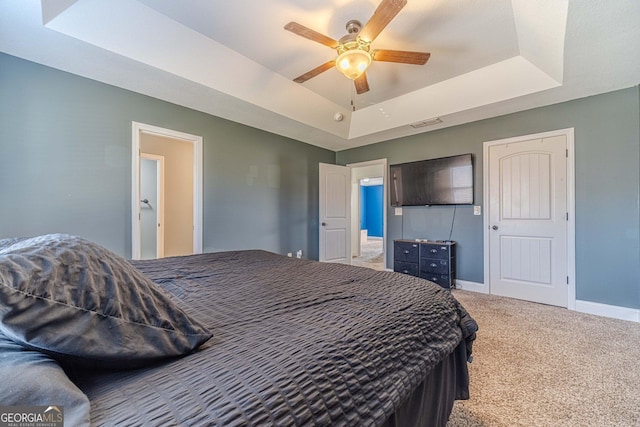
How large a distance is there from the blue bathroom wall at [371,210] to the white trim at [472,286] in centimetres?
740

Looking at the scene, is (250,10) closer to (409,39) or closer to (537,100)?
(409,39)

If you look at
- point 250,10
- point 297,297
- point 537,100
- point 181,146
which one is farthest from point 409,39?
point 181,146

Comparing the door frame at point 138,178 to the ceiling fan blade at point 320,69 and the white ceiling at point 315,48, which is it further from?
the ceiling fan blade at point 320,69

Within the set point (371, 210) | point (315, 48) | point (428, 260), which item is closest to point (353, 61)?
point (315, 48)

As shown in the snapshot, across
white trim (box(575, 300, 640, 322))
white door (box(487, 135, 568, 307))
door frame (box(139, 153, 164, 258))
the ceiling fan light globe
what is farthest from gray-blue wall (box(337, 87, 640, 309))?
door frame (box(139, 153, 164, 258))

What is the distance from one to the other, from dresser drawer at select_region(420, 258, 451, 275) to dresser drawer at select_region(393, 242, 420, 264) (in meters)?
0.12

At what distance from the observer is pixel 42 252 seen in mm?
592

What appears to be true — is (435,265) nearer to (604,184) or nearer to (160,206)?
(604,184)

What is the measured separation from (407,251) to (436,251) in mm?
434

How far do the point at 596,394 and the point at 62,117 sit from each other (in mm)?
4668

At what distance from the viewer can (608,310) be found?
2.87m

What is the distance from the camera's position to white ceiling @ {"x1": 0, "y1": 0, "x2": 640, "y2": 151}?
204cm

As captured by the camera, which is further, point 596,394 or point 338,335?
point 596,394

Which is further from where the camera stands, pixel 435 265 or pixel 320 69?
pixel 435 265
